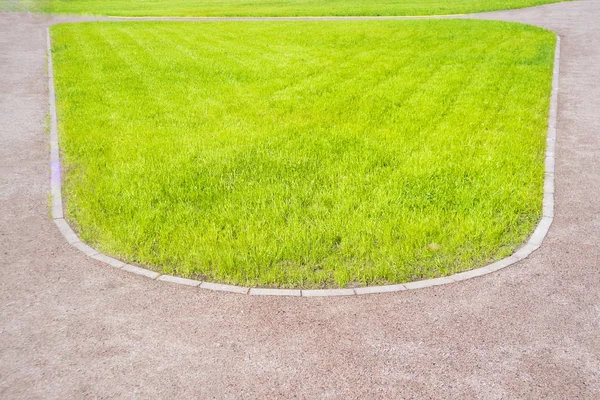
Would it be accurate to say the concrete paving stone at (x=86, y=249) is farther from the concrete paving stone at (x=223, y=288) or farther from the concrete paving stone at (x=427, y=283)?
the concrete paving stone at (x=427, y=283)

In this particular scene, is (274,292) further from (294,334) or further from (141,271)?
(141,271)

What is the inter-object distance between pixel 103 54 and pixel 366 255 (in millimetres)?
14166

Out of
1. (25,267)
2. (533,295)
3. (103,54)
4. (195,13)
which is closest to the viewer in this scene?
(533,295)

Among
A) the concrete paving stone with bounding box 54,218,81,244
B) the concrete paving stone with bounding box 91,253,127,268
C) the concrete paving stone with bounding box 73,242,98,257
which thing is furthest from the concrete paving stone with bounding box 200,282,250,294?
the concrete paving stone with bounding box 54,218,81,244

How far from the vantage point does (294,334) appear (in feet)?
14.7

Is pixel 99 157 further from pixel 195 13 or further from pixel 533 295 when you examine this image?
pixel 195 13

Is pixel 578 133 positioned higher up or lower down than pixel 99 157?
higher up

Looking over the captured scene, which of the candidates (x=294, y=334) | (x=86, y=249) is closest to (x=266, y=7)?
(x=86, y=249)

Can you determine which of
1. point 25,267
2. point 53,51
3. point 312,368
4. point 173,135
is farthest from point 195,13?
point 312,368

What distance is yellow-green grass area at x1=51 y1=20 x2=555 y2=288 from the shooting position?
5770 millimetres

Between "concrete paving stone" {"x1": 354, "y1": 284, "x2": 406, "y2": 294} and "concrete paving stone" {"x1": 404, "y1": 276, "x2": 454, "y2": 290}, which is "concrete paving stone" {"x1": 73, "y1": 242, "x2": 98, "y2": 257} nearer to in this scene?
"concrete paving stone" {"x1": 354, "y1": 284, "x2": 406, "y2": 294}

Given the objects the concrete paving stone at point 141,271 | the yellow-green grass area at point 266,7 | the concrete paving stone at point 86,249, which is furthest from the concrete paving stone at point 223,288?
the yellow-green grass area at point 266,7

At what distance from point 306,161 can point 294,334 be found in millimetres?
3930

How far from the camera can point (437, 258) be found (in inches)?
222
